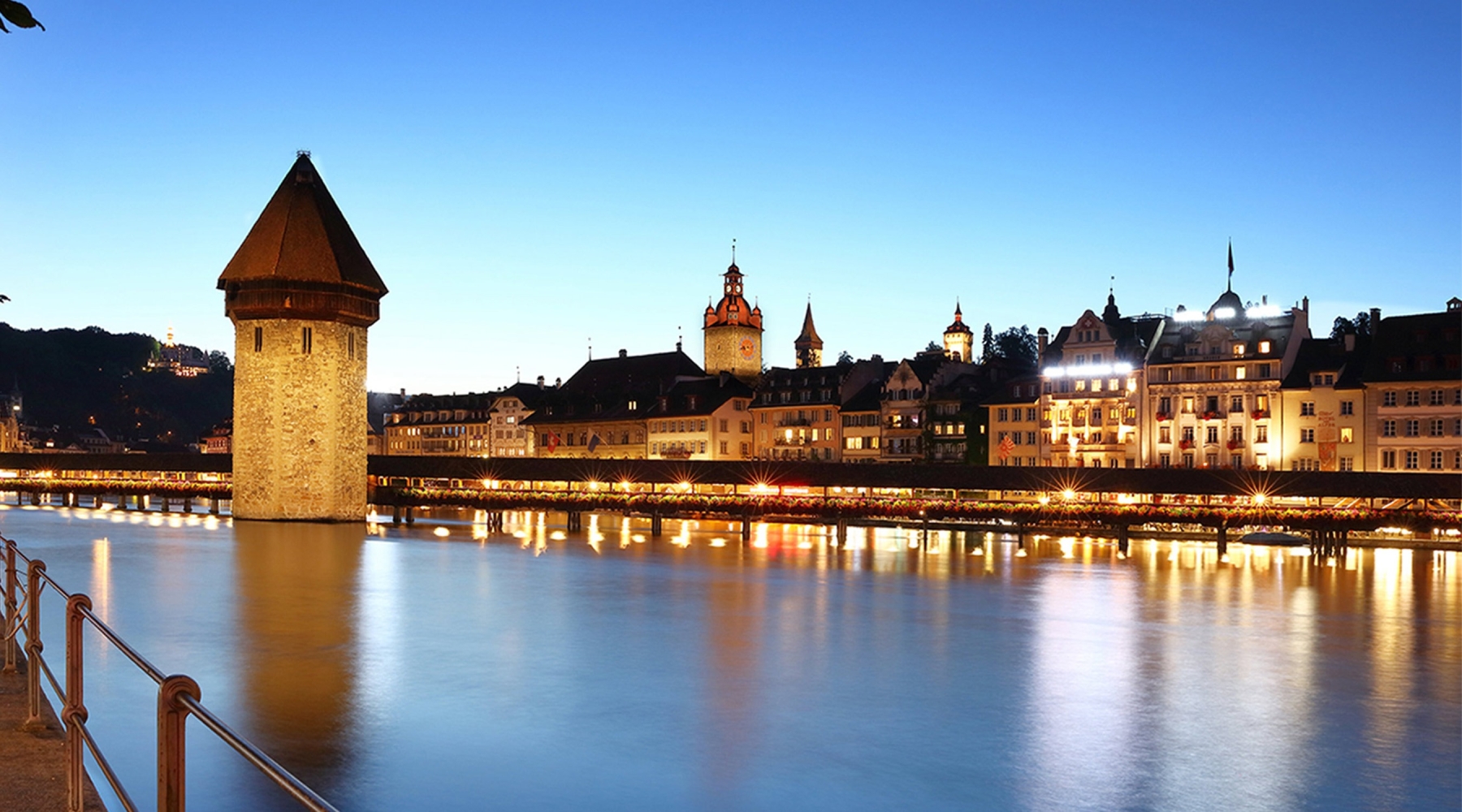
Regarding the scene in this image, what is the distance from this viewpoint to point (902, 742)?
12953mm

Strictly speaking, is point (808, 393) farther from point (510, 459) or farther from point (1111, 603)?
point (1111, 603)

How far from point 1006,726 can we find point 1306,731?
3084 millimetres

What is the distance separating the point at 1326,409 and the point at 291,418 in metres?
42.0

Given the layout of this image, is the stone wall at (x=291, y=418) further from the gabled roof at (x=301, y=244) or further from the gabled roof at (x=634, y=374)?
the gabled roof at (x=634, y=374)

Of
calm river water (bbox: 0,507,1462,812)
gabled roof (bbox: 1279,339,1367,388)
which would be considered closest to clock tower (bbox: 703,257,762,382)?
gabled roof (bbox: 1279,339,1367,388)

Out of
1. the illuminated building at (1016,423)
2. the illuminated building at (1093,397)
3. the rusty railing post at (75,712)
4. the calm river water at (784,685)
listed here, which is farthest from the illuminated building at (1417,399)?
the rusty railing post at (75,712)

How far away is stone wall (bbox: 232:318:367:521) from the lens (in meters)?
49.1

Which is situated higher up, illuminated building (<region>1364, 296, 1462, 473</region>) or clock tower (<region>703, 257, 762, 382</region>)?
clock tower (<region>703, 257, 762, 382</region>)

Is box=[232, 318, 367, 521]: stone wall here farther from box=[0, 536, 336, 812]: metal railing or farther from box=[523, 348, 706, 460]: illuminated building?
box=[0, 536, 336, 812]: metal railing

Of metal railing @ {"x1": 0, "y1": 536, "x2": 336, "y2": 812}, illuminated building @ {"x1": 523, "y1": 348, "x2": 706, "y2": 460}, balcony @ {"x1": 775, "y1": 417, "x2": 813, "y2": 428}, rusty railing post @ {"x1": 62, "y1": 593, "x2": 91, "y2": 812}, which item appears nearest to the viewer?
metal railing @ {"x1": 0, "y1": 536, "x2": 336, "y2": 812}

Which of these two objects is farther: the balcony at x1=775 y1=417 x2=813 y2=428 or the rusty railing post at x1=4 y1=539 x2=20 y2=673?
the balcony at x1=775 y1=417 x2=813 y2=428

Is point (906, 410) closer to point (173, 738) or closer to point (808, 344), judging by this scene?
point (808, 344)

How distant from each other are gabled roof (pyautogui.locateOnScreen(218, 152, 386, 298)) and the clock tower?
42653 millimetres

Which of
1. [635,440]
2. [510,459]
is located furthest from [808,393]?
[510,459]
